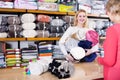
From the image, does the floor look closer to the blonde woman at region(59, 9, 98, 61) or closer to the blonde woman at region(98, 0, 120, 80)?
the blonde woman at region(98, 0, 120, 80)

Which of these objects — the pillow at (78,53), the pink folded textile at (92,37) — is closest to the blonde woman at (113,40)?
the pillow at (78,53)

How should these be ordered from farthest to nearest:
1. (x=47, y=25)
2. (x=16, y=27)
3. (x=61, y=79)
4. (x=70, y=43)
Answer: (x=47, y=25), (x=16, y=27), (x=70, y=43), (x=61, y=79)

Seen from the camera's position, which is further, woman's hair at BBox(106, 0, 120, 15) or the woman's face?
the woman's face

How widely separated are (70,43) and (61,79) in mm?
1145

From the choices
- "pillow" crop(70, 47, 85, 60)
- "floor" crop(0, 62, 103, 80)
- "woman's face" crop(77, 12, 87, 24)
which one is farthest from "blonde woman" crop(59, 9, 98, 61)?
"floor" crop(0, 62, 103, 80)

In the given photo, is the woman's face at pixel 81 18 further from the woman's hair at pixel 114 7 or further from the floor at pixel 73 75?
the woman's hair at pixel 114 7

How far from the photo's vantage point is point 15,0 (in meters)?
2.89

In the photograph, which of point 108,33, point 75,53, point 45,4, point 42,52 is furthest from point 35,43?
point 108,33

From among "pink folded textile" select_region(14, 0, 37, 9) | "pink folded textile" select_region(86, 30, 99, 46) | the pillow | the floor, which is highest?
"pink folded textile" select_region(14, 0, 37, 9)

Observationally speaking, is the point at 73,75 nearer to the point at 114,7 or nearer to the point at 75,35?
the point at 114,7

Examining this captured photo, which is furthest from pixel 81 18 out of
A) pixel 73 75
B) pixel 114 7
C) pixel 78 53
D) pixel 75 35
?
pixel 114 7

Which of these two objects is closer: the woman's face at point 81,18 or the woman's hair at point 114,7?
the woman's hair at point 114,7

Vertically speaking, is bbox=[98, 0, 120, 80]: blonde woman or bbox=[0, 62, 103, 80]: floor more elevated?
bbox=[98, 0, 120, 80]: blonde woman

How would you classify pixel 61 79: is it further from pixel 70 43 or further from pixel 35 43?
pixel 35 43
